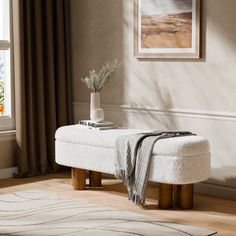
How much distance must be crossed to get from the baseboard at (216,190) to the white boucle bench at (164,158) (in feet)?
1.56

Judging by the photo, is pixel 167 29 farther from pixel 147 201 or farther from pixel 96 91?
pixel 147 201

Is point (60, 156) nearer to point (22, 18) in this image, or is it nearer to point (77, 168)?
point (77, 168)

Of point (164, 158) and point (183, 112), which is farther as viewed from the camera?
point (183, 112)

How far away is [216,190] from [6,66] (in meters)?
2.43

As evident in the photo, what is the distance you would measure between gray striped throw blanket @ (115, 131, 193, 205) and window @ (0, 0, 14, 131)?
167cm

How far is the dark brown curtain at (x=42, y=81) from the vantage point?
6.11 m

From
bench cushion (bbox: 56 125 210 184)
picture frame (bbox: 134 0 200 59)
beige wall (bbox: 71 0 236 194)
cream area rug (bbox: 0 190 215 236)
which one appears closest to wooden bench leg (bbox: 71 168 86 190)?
bench cushion (bbox: 56 125 210 184)

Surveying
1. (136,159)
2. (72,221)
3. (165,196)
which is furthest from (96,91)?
(72,221)

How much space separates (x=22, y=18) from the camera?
6035mm

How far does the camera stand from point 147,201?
5.11 m

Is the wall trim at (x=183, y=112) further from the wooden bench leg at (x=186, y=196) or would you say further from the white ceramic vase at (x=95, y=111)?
the wooden bench leg at (x=186, y=196)

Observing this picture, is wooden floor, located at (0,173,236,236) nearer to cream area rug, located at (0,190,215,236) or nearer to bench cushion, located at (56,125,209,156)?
cream area rug, located at (0,190,215,236)

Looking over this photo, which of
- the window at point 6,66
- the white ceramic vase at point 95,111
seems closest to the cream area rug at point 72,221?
the white ceramic vase at point 95,111

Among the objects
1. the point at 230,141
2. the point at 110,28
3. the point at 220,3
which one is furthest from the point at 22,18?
the point at 230,141
